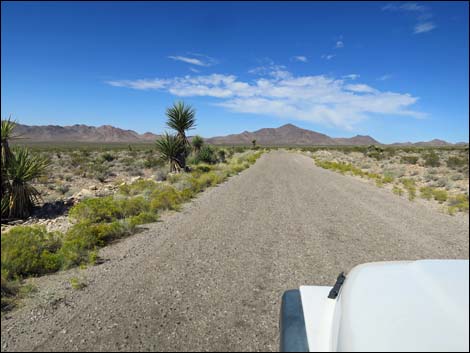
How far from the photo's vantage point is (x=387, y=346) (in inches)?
56.4

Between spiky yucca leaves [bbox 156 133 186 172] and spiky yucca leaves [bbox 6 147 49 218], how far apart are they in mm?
9491

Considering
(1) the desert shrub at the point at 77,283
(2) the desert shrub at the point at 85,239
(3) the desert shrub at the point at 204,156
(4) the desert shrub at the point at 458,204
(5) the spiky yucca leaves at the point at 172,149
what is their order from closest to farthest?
(1) the desert shrub at the point at 77,283
(2) the desert shrub at the point at 85,239
(4) the desert shrub at the point at 458,204
(5) the spiky yucca leaves at the point at 172,149
(3) the desert shrub at the point at 204,156

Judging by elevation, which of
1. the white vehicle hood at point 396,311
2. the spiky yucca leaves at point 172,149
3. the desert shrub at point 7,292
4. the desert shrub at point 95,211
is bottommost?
the desert shrub at point 7,292

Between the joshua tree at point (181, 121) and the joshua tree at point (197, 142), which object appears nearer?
the joshua tree at point (181, 121)

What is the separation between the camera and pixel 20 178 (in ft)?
26.3

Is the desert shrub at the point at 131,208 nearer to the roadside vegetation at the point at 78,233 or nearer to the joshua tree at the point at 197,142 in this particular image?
the roadside vegetation at the point at 78,233

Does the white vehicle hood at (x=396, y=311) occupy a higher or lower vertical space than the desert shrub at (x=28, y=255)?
higher

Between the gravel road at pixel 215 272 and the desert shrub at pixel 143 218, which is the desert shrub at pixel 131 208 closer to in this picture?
the desert shrub at pixel 143 218

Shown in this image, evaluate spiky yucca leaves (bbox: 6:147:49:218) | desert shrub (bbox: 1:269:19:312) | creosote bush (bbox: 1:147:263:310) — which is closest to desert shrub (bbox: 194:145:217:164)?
creosote bush (bbox: 1:147:263:310)

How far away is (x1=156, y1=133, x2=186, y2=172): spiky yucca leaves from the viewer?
1791 cm

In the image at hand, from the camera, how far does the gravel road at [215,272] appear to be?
10.4ft

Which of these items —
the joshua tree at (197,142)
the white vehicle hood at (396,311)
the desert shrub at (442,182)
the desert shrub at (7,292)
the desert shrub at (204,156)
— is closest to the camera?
the white vehicle hood at (396,311)

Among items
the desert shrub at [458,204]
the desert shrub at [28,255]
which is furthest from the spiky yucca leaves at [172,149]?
the desert shrub at [458,204]

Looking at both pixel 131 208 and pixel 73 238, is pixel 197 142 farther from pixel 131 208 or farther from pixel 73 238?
pixel 73 238
